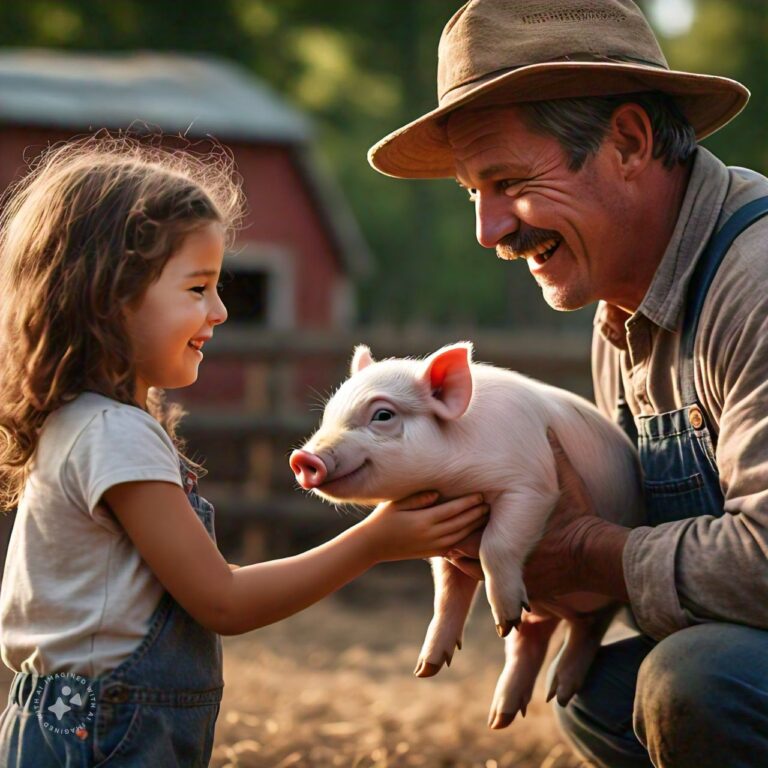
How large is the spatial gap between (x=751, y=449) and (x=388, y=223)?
28.8m

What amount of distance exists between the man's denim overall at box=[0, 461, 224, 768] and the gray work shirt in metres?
0.96

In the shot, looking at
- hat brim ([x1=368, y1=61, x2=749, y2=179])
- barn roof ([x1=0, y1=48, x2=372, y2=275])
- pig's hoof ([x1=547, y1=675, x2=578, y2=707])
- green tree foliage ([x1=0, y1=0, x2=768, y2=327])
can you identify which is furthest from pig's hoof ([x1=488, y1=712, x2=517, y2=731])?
green tree foliage ([x1=0, y1=0, x2=768, y2=327])

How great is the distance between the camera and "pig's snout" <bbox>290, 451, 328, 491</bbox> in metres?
2.71

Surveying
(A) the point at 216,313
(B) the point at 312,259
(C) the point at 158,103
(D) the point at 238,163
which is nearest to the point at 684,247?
(A) the point at 216,313

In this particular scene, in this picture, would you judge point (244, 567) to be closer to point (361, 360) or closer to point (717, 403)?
point (361, 360)

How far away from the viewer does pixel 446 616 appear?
3.09 metres

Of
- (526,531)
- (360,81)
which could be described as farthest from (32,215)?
(360,81)

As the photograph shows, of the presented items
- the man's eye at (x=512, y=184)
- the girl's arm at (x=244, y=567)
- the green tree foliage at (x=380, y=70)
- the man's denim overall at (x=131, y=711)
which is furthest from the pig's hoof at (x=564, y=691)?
the green tree foliage at (x=380, y=70)

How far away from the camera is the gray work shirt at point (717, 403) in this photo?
8.77 feet

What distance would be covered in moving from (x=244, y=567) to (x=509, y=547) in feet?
2.06

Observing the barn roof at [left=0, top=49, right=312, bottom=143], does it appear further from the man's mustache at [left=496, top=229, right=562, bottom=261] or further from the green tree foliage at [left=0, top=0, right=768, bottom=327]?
the green tree foliage at [left=0, top=0, right=768, bottom=327]

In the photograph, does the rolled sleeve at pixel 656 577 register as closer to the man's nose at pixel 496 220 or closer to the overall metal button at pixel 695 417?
the overall metal button at pixel 695 417

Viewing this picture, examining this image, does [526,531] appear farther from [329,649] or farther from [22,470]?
[329,649]

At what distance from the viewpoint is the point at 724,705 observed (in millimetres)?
2633
